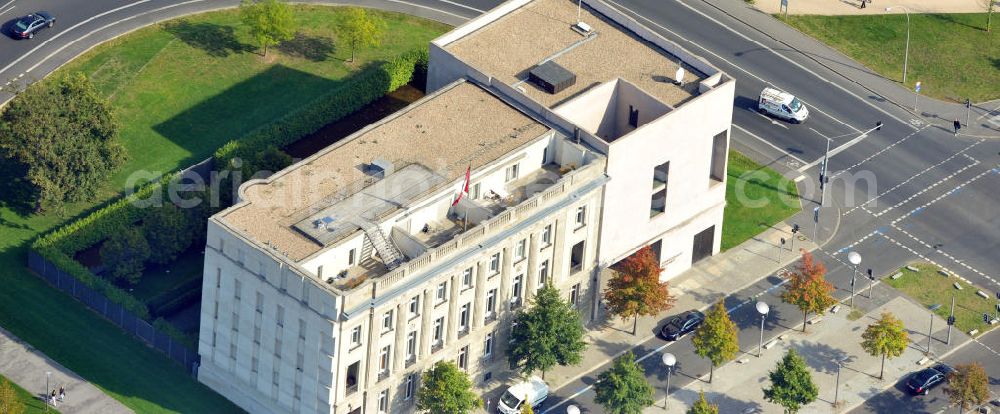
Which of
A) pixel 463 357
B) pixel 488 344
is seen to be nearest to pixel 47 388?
pixel 463 357

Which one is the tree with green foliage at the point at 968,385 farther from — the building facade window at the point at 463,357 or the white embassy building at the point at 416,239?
the building facade window at the point at 463,357

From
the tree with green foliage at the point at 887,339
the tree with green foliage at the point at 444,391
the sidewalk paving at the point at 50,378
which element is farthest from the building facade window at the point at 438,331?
the tree with green foliage at the point at 887,339

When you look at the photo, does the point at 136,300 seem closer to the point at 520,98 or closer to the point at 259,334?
the point at 259,334

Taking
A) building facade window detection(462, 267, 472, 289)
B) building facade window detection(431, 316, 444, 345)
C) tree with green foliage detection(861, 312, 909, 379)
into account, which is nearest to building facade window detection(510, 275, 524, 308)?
building facade window detection(462, 267, 472, 289)

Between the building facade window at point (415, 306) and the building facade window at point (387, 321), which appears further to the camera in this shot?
the building facade window at point (415, 306)

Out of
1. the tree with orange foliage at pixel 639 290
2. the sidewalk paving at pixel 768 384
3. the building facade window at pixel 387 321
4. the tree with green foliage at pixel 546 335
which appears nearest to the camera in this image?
the building facade window at pixel 387 321

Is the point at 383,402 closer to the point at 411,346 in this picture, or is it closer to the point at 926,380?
the point at 411,346

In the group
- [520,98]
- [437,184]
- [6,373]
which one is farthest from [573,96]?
[6,373]
